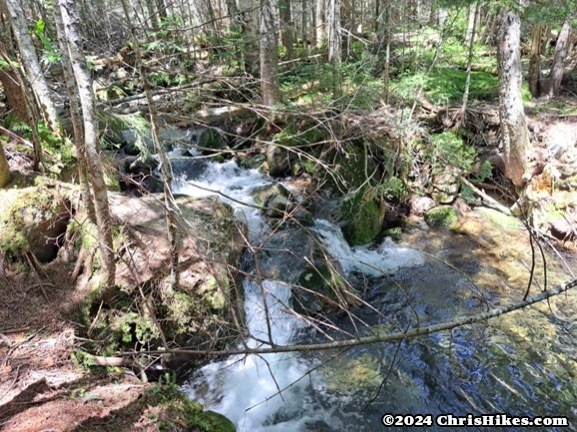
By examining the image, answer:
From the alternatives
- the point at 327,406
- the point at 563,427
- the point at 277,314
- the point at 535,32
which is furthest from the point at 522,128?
the point at 327,406

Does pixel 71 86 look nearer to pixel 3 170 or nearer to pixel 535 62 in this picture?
pixel 3 170

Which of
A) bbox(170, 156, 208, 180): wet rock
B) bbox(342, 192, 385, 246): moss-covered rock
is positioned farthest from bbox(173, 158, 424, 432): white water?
bbox(170, 156, 208, 180): wet rock

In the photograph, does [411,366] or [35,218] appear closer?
[35,218]

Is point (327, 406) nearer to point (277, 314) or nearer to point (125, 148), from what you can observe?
point (277, 314)

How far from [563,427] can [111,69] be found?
15541 mm

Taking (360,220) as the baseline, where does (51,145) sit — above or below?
above

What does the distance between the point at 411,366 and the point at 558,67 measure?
9410 millimetres

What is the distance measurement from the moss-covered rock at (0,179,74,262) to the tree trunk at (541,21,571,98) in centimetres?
1157

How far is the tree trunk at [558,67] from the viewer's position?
9.65m

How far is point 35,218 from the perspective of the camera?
4.96 meters

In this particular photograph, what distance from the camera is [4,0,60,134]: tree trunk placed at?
5.60 m

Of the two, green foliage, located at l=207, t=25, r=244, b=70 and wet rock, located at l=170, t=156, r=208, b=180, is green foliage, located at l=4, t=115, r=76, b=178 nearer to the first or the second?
green foliage, located at l=207, t=25, r=244, b=70

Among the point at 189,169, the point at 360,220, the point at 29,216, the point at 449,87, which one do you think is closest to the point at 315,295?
the point at 360,220

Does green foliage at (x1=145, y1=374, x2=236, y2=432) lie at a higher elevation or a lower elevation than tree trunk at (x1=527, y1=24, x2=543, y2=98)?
lower
